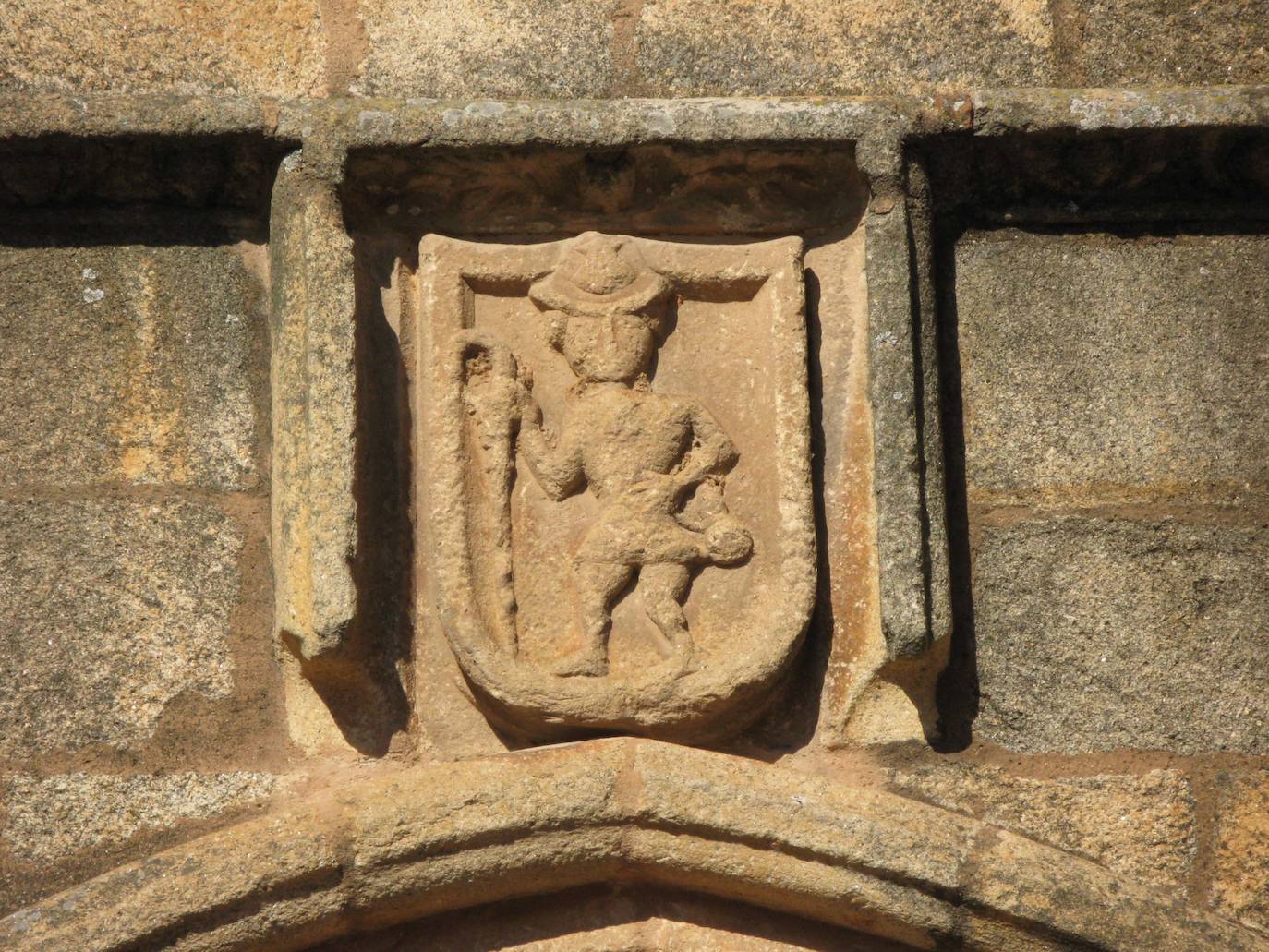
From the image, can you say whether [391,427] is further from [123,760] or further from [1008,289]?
[1008,289]

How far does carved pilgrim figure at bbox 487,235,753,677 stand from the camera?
2445 millimetres

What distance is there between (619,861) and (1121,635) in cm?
86

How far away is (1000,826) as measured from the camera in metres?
2.43

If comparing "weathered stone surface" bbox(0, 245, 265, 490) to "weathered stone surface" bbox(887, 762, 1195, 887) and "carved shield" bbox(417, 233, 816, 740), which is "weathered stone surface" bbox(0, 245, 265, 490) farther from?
"weathered stone surface" bbox(887, 762, 1195, 887)

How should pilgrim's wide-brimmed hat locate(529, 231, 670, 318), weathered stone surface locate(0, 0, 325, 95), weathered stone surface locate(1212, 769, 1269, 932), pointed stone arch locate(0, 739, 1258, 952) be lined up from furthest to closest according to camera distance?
weathered stone surface locate(0, 0, 325, 95)
pilgrim's wide-brimmed hat locate(529, 231, 670, 318)
weathered stone surface locate(1212, 769, 1269, 932)
pointed stone arch locate(0, 739, 1258, 952)

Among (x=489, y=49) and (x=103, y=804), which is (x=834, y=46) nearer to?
(x=489, y=49)

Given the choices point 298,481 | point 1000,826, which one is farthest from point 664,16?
point 1000,826

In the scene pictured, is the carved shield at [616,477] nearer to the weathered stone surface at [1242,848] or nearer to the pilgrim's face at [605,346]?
the pilgrim's face at [605,346]

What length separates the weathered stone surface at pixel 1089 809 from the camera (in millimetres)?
2438

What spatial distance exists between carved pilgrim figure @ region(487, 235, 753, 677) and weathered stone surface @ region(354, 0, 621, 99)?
1.07ft

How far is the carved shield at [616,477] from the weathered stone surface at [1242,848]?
72cm

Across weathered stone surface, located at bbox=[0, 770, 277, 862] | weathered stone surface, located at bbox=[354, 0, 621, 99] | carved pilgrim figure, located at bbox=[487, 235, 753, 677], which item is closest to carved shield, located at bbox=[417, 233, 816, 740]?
carved pilgrim figure, located at bbox=[487, 235, 753, 677]

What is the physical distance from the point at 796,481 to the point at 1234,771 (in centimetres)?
82

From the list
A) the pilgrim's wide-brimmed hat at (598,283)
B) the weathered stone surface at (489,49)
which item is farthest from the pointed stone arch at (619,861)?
the weathered stone surface at (489,49)
